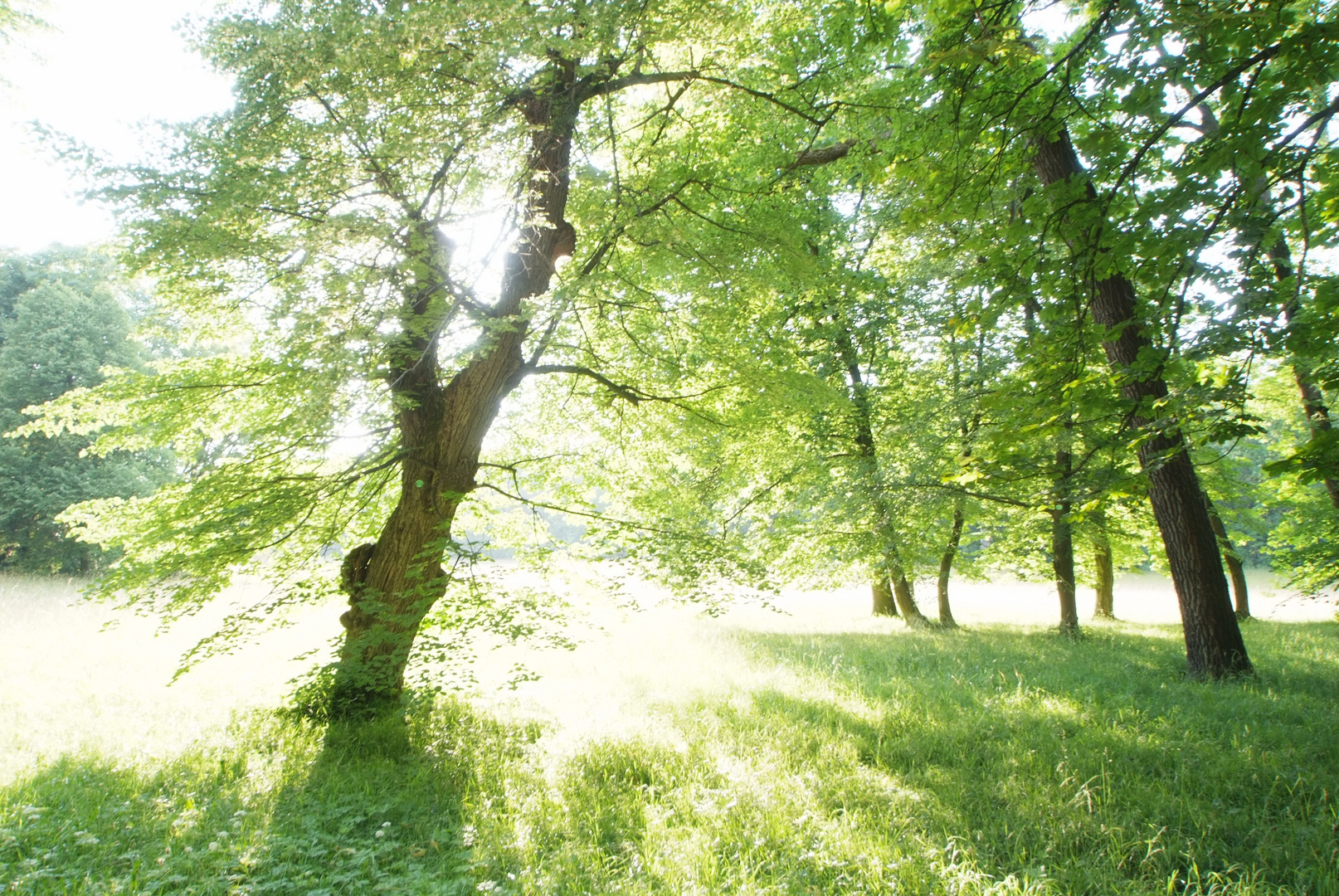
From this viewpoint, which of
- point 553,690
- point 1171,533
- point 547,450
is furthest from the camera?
point 547,450

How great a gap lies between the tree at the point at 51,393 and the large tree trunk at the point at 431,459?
66.9 feet

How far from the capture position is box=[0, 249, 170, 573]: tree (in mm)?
21156

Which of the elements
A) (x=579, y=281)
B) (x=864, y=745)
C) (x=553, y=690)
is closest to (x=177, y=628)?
(x=553, y=690)

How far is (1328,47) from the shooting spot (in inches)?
122

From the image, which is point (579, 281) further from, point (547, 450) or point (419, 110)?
point (547, 450)

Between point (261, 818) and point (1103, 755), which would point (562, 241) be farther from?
point (1103, 755)

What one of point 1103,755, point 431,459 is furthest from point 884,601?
point 431,459

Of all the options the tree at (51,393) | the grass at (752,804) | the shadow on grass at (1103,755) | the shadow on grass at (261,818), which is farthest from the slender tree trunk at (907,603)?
the tree at (51,393)

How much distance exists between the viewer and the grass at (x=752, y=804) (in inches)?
148

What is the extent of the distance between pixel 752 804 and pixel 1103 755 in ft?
9.62

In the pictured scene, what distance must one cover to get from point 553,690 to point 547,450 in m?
3.55

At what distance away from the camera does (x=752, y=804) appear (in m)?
4.75

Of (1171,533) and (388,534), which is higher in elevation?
(1171,533)

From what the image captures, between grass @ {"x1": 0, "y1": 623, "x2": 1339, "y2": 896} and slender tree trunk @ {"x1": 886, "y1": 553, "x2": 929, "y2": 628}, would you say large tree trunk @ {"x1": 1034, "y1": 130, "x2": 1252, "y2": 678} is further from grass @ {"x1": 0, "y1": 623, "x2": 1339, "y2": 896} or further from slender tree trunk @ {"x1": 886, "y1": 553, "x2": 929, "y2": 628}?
slender tree trunk @ {"x1": 886, "y1": 553, "x2": 929, "y2": 628}
